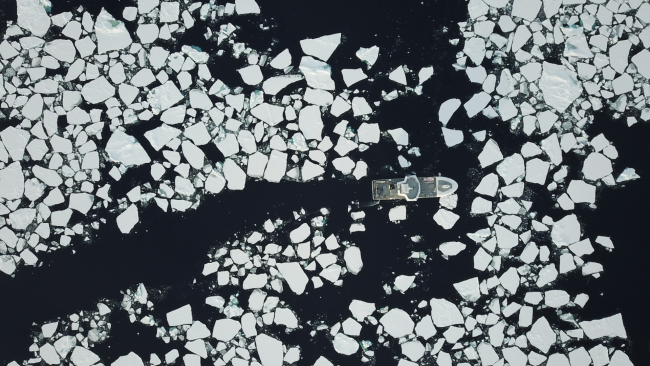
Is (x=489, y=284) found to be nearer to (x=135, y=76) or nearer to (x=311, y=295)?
(x=311, y=295)

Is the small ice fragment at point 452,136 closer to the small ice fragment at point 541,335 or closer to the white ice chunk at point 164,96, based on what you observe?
the small ice fragment at point 541,335

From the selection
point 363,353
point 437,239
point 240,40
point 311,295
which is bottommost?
point 363,353

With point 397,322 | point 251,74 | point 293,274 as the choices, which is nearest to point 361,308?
point 397,322

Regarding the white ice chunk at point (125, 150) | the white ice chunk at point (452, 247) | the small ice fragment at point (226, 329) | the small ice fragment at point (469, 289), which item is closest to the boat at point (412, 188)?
the white ice chunk at point (452, 247)

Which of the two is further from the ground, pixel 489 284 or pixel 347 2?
pixel 347 2

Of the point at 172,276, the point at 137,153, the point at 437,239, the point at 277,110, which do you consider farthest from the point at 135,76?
the point at 437,239

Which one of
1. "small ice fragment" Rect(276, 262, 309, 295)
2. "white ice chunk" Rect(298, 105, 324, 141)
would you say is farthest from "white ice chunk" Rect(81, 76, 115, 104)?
"small ice fragment" Rect(276, 262, 309, 295)

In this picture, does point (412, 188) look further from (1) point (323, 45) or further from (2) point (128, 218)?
(2) point (128, 218)
